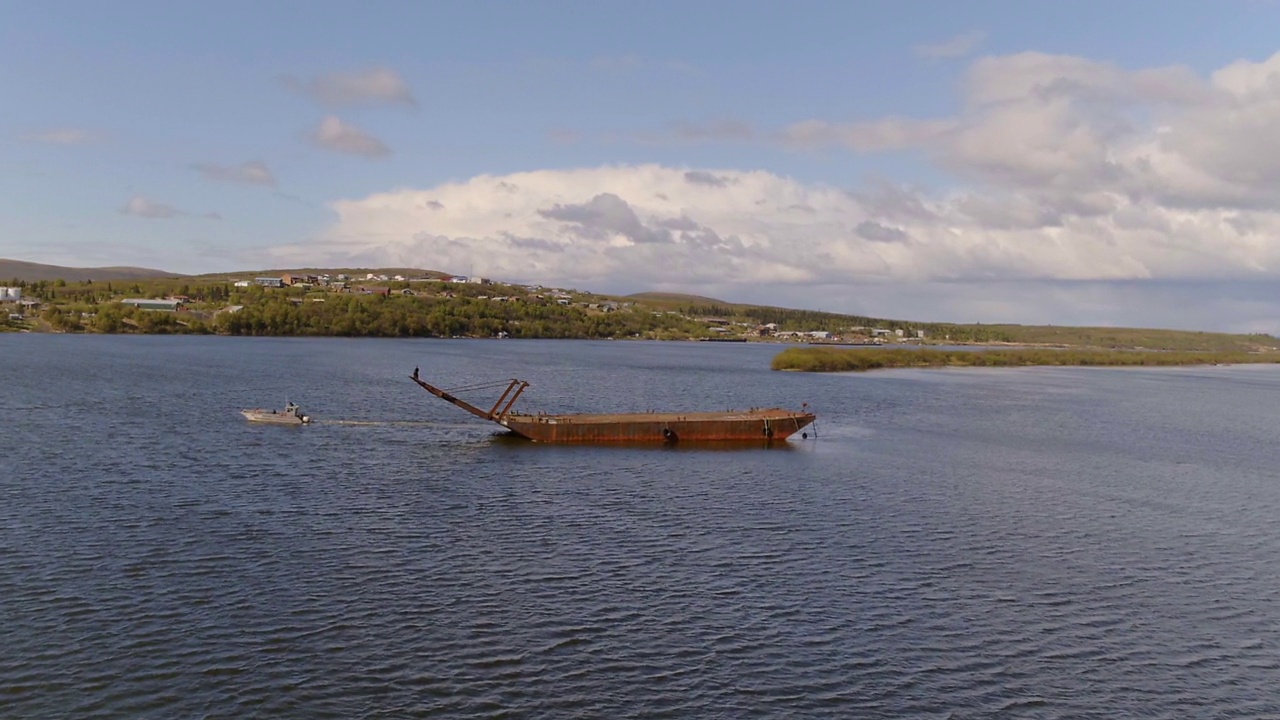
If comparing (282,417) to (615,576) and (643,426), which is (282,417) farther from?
(615,576)

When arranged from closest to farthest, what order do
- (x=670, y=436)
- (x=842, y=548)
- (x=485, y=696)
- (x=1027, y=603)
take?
(x=485, y=696)
(x=1027, y=603)
(x=842, y=548)
(x=670, y=436)

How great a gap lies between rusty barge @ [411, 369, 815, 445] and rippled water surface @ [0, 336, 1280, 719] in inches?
86.8

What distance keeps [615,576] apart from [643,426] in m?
37.7

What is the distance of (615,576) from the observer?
35.6m

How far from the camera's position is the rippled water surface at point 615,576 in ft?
83.8

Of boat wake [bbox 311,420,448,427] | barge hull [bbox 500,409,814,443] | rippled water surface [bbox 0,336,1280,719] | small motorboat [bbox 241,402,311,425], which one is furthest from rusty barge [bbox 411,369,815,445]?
small motorboat [bbox 241,402,311,425]

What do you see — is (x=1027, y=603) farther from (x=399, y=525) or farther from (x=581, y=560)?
(x=399, y=525)

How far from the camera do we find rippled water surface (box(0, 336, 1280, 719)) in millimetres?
25531

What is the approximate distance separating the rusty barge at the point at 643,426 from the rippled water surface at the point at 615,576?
2.20 meters

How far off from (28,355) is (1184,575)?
559 feet

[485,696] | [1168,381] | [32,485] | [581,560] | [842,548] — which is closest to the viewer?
[485,696]

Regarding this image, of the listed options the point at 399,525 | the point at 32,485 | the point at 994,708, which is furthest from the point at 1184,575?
the point at 32,485

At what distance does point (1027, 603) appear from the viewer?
34219mm

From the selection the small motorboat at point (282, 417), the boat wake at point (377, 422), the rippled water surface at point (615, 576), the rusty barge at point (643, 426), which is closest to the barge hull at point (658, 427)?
the rusty barge at point (643, 426)
